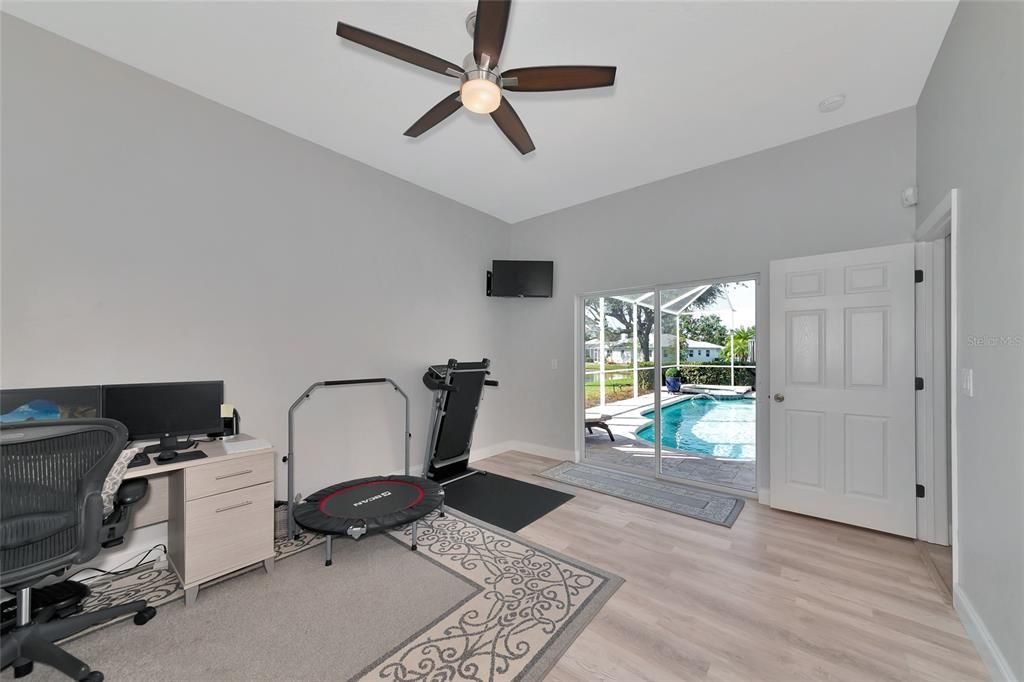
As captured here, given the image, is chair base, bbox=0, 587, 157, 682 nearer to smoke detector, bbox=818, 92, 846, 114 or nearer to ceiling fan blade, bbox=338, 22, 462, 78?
ceiling fan blade, bbox=338, 22, 462, 78

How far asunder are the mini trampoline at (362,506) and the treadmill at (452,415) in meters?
0.74

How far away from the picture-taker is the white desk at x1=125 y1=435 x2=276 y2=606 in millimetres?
2029

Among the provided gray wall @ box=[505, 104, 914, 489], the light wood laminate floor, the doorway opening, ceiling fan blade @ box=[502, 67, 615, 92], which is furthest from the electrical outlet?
ceiling fan blade @ box=[502, 67, 615, 92]

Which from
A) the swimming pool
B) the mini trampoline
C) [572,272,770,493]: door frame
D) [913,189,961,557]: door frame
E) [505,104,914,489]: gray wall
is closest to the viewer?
the mini trampoline

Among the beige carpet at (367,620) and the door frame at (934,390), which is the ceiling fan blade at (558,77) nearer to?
the door frame at (934,390)

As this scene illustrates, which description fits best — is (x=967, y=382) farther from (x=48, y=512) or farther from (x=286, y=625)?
(x=48, y=512)

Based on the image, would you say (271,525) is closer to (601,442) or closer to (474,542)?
(474,542)

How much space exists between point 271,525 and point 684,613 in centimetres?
244

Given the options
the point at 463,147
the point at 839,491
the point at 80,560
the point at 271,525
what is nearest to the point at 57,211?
the point at 80,560

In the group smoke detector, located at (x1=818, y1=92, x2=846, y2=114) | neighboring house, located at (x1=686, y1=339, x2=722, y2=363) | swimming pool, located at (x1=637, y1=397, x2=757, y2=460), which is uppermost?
smoke detector, located at (x1=818, y1=92, x2=846, y2=114)

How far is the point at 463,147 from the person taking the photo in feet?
11.1

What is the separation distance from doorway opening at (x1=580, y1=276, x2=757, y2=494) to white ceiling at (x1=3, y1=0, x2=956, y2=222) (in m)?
1.53

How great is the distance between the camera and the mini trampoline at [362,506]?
2469mm

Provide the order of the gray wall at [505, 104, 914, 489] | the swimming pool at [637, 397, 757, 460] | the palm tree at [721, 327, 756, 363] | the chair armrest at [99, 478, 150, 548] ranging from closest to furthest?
the chair armrest at [99, 478, 150, 548], the gray wall at [505, 104, 914, 489], the palm tree at [721, 327, 756, 363], the swimming pool at [637, 397, 757, 460]
